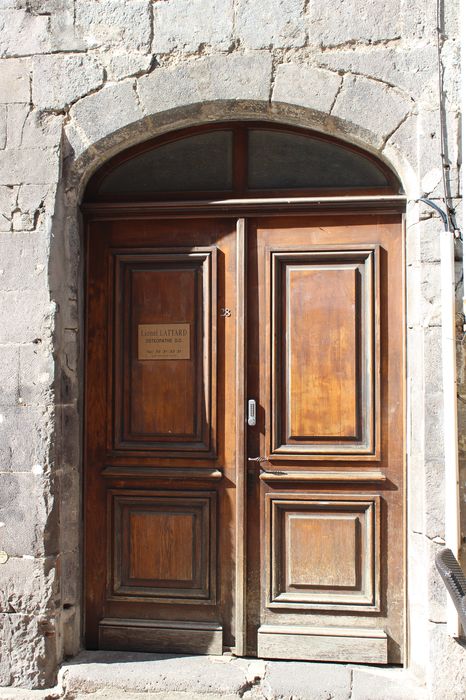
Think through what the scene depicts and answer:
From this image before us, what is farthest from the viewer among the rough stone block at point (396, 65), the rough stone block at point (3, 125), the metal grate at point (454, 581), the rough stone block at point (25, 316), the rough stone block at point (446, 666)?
the rough stone block at point (3, 125)

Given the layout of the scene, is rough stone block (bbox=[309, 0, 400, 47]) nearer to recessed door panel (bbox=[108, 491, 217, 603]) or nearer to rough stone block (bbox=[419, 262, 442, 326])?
rough stone block (bbox=[419, 262, 442, 326])

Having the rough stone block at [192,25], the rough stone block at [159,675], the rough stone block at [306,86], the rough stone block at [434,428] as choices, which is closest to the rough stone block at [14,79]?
the rough stone block at [192,25]

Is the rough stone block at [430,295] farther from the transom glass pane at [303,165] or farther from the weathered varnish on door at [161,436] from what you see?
the weathered varnish on door at [161,436]

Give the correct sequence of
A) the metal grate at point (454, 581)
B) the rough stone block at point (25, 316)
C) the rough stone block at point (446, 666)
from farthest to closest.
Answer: the rough stone block at point (25, 316), the rough stone block at point (446, 666), the metal grate at point (454, 581)

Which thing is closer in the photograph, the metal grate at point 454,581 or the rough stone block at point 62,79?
the metal grate at point 454,581

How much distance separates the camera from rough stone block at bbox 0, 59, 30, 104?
3.93 meters

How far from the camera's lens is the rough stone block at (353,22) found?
3746 mm

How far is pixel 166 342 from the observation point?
13.3 ft

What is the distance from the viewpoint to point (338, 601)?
3.87m

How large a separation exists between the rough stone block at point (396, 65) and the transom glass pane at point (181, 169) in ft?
2.48

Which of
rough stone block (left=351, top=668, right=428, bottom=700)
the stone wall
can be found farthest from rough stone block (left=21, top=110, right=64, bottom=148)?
rough stone block (left=351, top=668, right=428, bottom=700)

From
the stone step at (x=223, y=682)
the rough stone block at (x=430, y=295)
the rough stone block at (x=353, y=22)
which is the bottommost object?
the stone step at (x=223, y=682)

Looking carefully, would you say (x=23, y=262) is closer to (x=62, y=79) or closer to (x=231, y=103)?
(x=62, y=79)

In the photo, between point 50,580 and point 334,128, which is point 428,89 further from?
point 50,580
